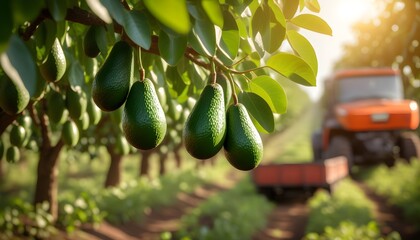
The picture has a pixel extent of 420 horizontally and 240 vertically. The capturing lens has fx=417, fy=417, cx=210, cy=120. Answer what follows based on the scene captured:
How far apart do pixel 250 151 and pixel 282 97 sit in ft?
0.91

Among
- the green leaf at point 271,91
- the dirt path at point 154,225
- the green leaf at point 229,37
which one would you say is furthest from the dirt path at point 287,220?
the green leaf at point 229,37

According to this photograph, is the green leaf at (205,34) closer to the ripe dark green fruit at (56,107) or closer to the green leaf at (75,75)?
the green leaf at (75,75)

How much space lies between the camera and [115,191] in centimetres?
902

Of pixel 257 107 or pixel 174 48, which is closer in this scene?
pixel 174 48

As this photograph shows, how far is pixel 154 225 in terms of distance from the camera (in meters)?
9.33

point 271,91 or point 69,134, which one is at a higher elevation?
point 271,91

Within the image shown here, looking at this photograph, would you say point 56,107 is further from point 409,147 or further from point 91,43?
point 409,147

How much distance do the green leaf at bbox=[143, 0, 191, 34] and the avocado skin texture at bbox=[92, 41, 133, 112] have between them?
1.95ft

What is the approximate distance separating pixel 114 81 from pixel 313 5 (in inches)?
30.4

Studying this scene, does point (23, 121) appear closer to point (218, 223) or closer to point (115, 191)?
point (218, 223)

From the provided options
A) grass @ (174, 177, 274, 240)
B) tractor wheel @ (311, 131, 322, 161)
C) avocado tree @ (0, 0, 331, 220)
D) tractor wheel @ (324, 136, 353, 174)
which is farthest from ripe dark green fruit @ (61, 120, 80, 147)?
tractor wheel @ (311, 131, 322, 161)

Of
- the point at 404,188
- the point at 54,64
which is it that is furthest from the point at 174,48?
the point at 404,188

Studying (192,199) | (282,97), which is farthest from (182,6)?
(192,199)

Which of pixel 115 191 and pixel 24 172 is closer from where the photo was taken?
pixel 115 191
